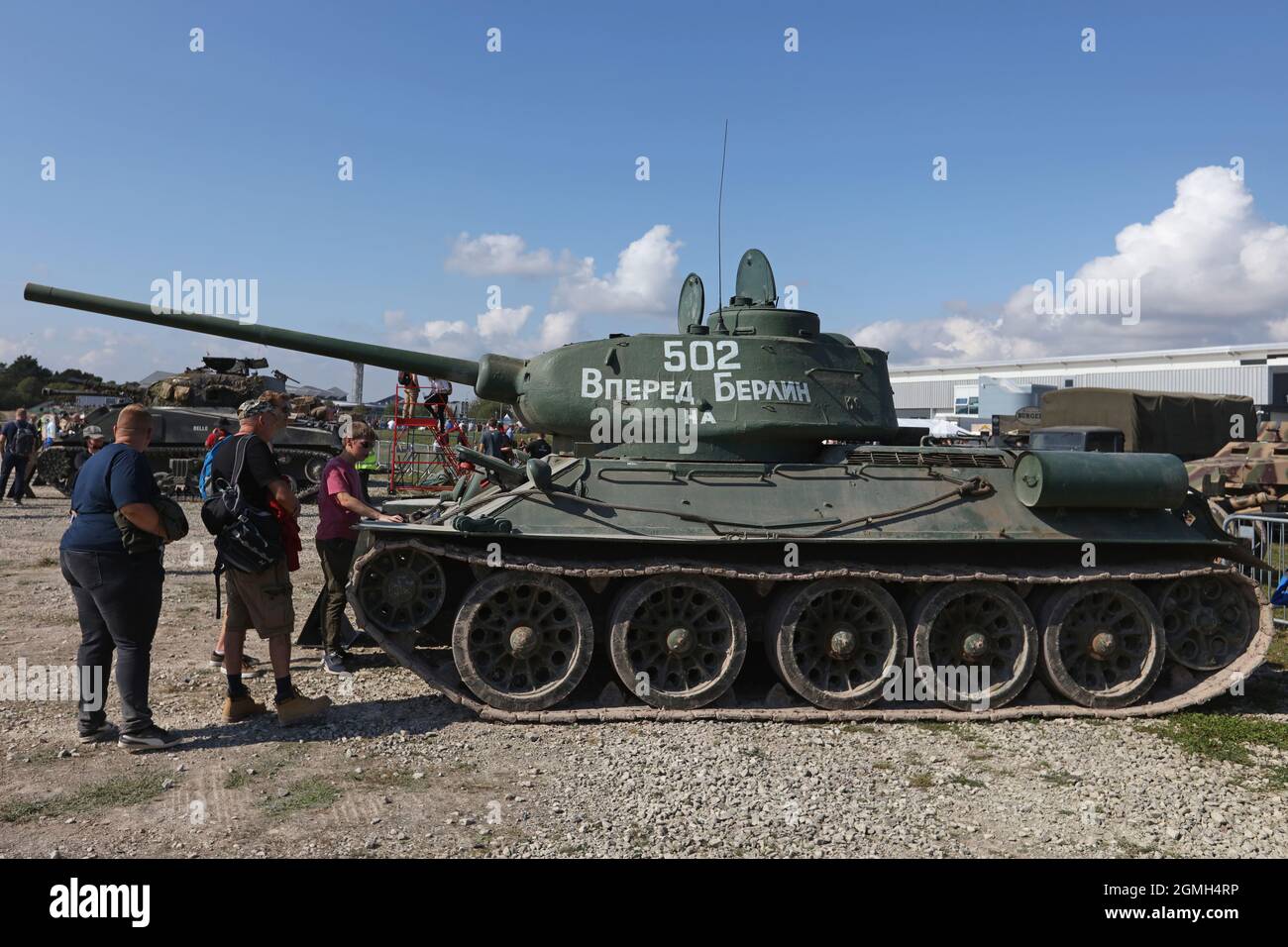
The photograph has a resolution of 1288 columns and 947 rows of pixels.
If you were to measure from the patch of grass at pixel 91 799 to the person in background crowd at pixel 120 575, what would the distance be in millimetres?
553

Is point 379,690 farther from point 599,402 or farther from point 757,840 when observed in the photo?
point 757,840

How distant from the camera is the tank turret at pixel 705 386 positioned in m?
8.48

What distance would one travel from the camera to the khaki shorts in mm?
6949

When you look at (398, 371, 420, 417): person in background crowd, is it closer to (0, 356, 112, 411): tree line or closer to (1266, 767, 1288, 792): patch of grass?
(1266, 767, 1288, 792): patch of grass

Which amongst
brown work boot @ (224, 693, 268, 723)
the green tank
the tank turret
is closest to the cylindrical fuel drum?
the green tank

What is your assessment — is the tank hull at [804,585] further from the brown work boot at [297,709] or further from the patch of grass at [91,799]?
the patch of grass at [91,799]

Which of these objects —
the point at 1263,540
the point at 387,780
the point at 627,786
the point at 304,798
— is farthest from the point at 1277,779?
the point at 1263,540

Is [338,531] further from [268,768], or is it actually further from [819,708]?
[819,708]

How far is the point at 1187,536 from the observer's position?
805cm

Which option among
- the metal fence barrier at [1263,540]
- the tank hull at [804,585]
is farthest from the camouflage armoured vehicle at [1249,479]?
the tank hull at [804,585]

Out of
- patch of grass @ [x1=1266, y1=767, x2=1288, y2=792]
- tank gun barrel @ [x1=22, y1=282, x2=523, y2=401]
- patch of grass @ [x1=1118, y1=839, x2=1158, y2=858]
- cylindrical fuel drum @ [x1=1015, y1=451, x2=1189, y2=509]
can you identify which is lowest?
patch of grass @ [x1=1118, y1=839, x2=1158, y2=858]

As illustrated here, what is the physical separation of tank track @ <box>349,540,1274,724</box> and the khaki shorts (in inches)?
19.8

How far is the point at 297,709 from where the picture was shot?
23.1 feet

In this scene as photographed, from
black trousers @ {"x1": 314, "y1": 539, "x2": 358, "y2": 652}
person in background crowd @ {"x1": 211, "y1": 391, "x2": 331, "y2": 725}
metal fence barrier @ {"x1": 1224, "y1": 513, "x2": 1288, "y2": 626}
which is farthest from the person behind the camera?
metal fence barrier @ {"x1": 1224, "y1": 513, "x2": 1288, "y2": 626}
